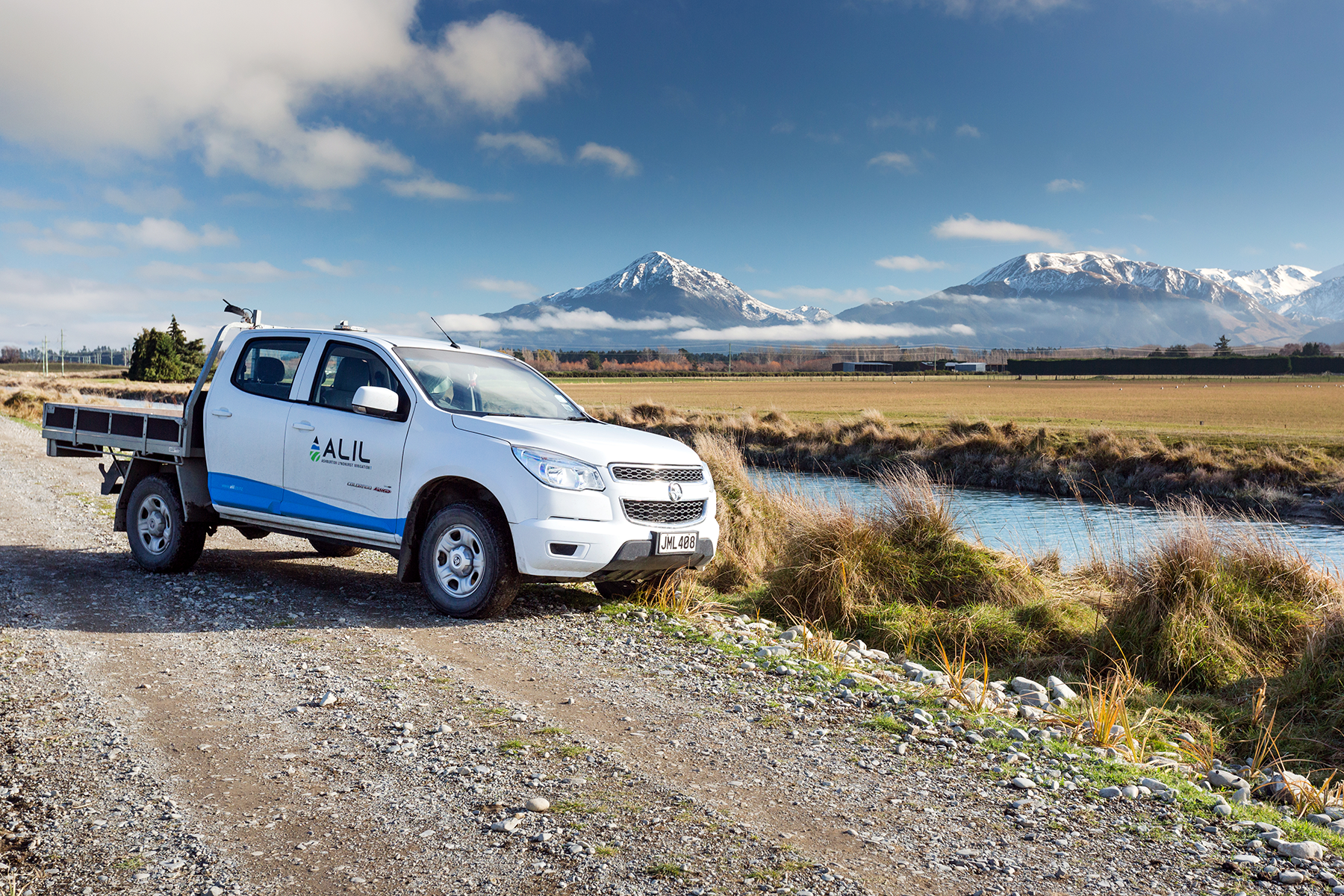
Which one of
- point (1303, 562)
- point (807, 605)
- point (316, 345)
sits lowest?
point (807, 605)

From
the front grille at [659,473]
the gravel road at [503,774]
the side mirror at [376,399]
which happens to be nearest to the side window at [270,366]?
the side mirror at [376,399]

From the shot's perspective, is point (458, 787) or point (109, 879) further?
point (458, 787)

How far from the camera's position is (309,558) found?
1072cm

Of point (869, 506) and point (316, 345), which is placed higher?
point (316, 345)

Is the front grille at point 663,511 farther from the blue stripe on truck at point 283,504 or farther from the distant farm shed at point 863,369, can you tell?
the distant farm shed at point 863,369

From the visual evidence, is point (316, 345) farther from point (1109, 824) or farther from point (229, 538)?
point (1109, 824)

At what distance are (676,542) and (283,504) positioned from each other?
3591mm

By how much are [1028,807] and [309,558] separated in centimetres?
872

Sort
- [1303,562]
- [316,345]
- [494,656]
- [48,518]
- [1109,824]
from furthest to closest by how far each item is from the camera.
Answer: [48,518]
[1303,562]
[316,345]
[494,656]
[1109,824]

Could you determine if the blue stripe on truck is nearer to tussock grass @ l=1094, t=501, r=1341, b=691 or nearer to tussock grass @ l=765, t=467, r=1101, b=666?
tussock grass @ l=765, t=467, r=1101, b=666

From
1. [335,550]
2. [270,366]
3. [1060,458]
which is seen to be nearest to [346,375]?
[270,366]

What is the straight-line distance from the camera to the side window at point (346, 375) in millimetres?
7992

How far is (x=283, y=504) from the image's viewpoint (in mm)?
8164

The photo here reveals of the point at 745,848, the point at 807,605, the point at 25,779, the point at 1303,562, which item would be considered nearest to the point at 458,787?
the point at 745,848
